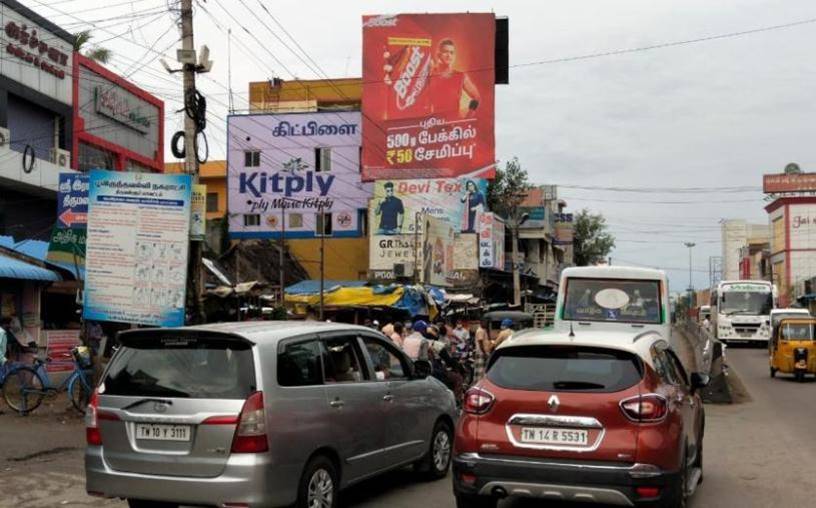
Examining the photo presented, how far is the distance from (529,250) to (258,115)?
25.2 meters

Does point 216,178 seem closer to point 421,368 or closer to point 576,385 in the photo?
point 421,368

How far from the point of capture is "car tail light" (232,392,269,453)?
5.99m

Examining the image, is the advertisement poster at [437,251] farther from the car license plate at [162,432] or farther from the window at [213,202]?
the car license plate at [162,432]

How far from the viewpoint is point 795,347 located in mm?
22797

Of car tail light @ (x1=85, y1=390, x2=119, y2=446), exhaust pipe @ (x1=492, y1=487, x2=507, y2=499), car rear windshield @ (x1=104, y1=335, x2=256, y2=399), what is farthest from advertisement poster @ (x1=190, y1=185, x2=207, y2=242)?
exhaust pipe @ (x1=492, y1=487, x2=507, y2=499)

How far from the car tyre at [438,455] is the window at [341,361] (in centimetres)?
159

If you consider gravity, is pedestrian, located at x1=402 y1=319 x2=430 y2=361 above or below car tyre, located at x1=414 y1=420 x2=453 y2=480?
above

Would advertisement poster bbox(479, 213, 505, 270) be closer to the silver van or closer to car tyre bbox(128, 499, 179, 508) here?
the silver van

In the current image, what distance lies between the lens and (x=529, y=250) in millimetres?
62594

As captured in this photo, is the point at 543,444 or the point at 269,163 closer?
the point at 543,444

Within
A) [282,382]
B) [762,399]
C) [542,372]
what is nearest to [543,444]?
[542,372]

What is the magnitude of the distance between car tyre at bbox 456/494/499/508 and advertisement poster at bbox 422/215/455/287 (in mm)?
27226

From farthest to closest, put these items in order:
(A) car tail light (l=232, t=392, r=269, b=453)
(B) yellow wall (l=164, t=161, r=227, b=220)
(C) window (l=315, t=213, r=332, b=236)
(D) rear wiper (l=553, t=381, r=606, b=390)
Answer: (B) yellow wall (l=164, t=161, r=227, b=220) → (C) window (l=315, t=213, r=332, b=236) → (D) rear wiper (l=553, t=381, r=606, b=390) → (A) car tail light (l=232, t=392, r=269, b=453)

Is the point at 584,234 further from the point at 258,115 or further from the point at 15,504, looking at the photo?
the point at 15,504
